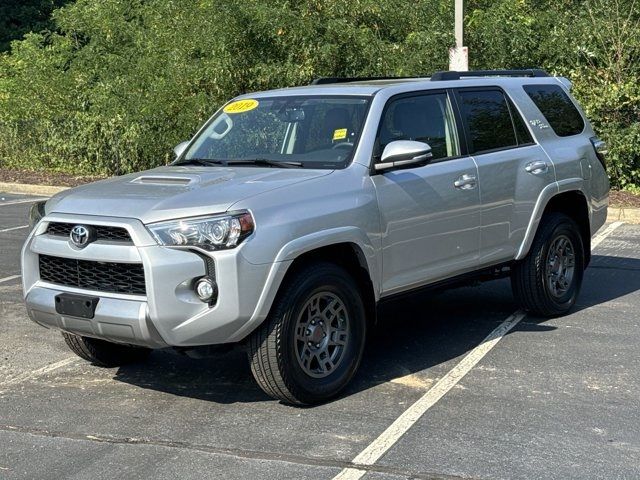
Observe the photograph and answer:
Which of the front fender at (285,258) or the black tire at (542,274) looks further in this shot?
the black tire at (542,274)

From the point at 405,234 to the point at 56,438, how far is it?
2.39 meters

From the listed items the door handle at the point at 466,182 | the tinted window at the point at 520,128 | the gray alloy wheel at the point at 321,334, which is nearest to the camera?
the gray alloy wheel at the point at 321,334

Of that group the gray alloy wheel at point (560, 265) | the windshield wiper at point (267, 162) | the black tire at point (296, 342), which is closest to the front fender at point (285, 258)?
the black tire at point (296, 342)

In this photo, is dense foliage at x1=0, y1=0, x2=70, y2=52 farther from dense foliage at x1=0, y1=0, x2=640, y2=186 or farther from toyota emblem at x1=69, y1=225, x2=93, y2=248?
toyota emblem at x1=69, y1=225, x2=93, y2=248

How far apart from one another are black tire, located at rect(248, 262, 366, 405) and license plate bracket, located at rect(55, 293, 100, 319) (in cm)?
88

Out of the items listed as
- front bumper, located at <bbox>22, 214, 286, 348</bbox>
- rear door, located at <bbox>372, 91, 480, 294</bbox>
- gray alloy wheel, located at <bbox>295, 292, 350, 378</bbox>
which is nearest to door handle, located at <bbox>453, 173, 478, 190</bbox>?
rear door, located at <bbox>372, 91, 480, 294</bbox>

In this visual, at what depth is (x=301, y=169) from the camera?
6020 millimetres

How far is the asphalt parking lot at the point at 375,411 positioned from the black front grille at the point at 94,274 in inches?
29.4

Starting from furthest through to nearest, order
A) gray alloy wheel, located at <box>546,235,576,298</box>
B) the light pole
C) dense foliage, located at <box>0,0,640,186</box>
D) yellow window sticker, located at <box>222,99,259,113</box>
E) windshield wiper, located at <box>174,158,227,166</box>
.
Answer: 1. dense foliage, located at <box>0,0,640,186</box>
2. the light pole
3. gray alloy wheel, located at <box>546,235,576,298</box>
4. yellow window sticker, located at <box>222,99,259,113</box>
5. windshield wiper, located at <box>174,158,227,166</box>

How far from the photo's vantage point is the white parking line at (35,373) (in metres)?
6.29

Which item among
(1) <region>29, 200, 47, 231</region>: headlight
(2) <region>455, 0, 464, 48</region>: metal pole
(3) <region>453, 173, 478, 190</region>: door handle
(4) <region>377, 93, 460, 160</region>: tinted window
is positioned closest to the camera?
(1) <region>29, 200, 47, 231</region>: headlight

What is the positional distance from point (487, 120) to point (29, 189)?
12.8m

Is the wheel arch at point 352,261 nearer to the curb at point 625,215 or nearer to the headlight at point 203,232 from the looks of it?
the headlight at point 203,232

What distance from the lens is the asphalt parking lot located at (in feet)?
15.7
